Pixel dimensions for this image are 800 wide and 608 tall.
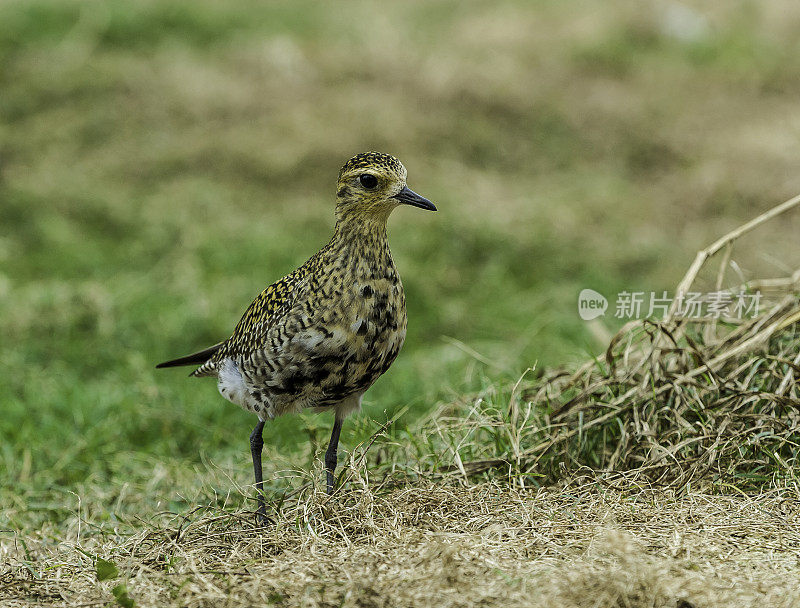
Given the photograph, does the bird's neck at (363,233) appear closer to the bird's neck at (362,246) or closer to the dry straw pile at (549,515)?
the bird's neck at (362,246)

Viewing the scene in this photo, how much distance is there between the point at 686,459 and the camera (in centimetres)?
404

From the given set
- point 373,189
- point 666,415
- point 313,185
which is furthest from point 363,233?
point 313,185

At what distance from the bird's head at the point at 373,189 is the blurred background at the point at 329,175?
1470mm

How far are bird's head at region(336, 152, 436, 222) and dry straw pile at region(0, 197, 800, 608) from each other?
88 centimetres

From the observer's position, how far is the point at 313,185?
32.3ft

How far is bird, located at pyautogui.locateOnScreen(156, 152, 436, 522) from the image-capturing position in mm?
3566

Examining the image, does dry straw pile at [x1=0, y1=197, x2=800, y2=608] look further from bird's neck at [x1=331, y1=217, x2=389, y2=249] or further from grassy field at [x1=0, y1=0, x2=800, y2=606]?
bird's neck at [x1=331, y1=217, x2=389, y2=249]

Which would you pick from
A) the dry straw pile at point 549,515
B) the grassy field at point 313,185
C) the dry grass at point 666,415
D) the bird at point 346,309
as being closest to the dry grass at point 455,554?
the dry straw pile at point 549,515

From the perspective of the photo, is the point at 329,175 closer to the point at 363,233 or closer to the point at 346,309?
the point at 363,233

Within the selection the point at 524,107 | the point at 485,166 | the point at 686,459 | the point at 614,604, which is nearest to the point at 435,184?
the point at 485,166

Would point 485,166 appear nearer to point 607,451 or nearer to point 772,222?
point 772,222

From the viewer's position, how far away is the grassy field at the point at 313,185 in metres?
5.79

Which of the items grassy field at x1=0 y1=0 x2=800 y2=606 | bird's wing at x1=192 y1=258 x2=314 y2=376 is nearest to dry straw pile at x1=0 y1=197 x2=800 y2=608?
grassy field at x1=0 y1=0 x2=800 y2=606

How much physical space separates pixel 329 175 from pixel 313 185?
0.72 feet
